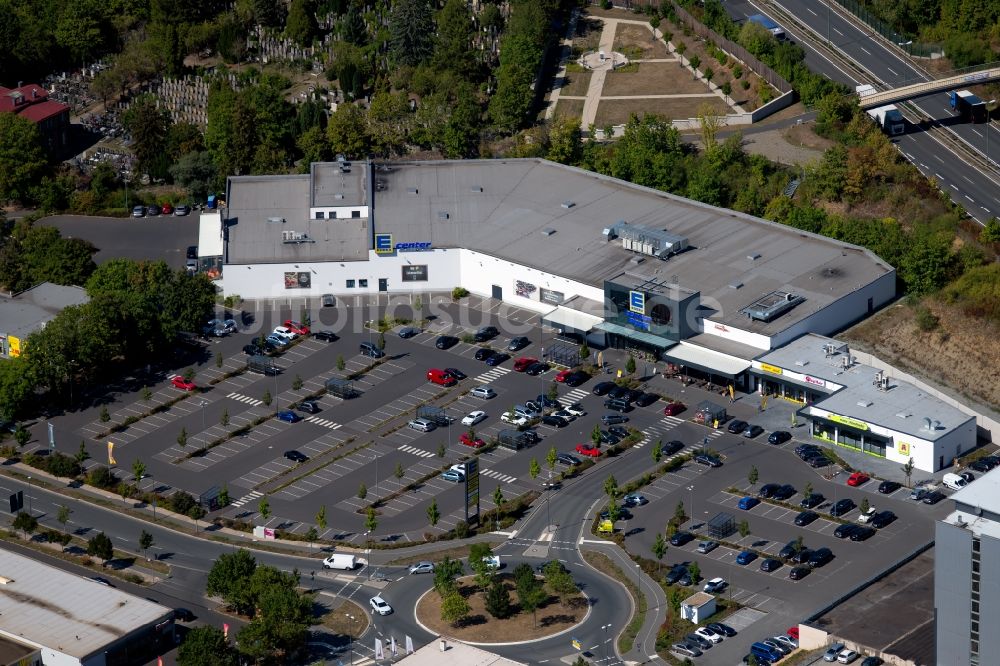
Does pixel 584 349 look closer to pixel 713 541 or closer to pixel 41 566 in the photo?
pixel 713 541

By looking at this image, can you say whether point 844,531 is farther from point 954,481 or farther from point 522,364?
point 522,364

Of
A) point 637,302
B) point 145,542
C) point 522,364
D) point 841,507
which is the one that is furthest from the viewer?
point 637,302

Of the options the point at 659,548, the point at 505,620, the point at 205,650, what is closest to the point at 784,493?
the point at 659,548

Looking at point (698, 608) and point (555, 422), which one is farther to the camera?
point (555, 422)

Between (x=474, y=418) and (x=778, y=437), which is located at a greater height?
(x=778, y=437)

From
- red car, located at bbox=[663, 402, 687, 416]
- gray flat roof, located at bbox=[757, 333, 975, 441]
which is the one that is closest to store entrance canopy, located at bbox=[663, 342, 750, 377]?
gray flat roof, located at bbox=[757, 333, 975, 441]

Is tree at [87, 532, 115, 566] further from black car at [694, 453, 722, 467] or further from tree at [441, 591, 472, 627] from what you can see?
black car at [694, 453, 722, 467]

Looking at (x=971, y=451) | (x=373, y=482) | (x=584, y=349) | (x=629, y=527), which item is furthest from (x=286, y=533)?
(x=971, y=451)

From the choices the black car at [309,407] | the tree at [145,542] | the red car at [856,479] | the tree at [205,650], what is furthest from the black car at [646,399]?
the tree at [205,650]
